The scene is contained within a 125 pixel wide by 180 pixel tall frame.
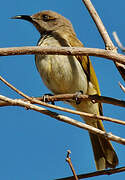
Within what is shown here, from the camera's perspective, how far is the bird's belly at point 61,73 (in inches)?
176

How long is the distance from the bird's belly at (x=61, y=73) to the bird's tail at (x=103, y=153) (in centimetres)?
68

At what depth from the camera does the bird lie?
4452mm

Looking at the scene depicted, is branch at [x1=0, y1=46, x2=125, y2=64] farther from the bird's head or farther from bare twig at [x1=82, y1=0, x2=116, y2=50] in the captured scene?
the bird's head

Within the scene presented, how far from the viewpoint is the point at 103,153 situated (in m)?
4.46

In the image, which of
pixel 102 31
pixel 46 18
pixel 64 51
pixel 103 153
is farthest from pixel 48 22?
pixel 64 51

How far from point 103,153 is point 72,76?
1.11 m

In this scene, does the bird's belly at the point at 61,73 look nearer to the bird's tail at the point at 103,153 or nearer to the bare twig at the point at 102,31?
the bird's tail at the point at 103,153

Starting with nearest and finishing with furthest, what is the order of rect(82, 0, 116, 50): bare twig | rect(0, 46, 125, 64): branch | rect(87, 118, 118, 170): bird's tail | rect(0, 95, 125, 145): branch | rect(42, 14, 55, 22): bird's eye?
rect(0, 95, 125, 145): branch → rect(0, 46, 125, 64): branch → rect(82, 0, 116, 50): bare twig → rect(87, 118, 118, 170): bird's tail → rect(42, 14, 55, 22): bird's eye

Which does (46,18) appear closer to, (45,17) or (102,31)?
(45,17)

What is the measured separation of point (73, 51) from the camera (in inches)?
86.4

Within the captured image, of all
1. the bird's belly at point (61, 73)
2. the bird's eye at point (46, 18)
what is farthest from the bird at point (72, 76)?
the bird's eye at point (46, 18)

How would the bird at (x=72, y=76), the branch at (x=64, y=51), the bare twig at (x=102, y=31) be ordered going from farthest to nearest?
the bird at (x=72, y=76), the bare twig at (x=102, y=31), the branch at (x=64, y=51)

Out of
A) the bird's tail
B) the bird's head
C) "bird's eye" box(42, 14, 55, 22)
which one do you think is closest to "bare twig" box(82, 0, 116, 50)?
the bird's tail

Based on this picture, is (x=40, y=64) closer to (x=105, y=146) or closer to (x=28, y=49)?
(x=105, y=146)
